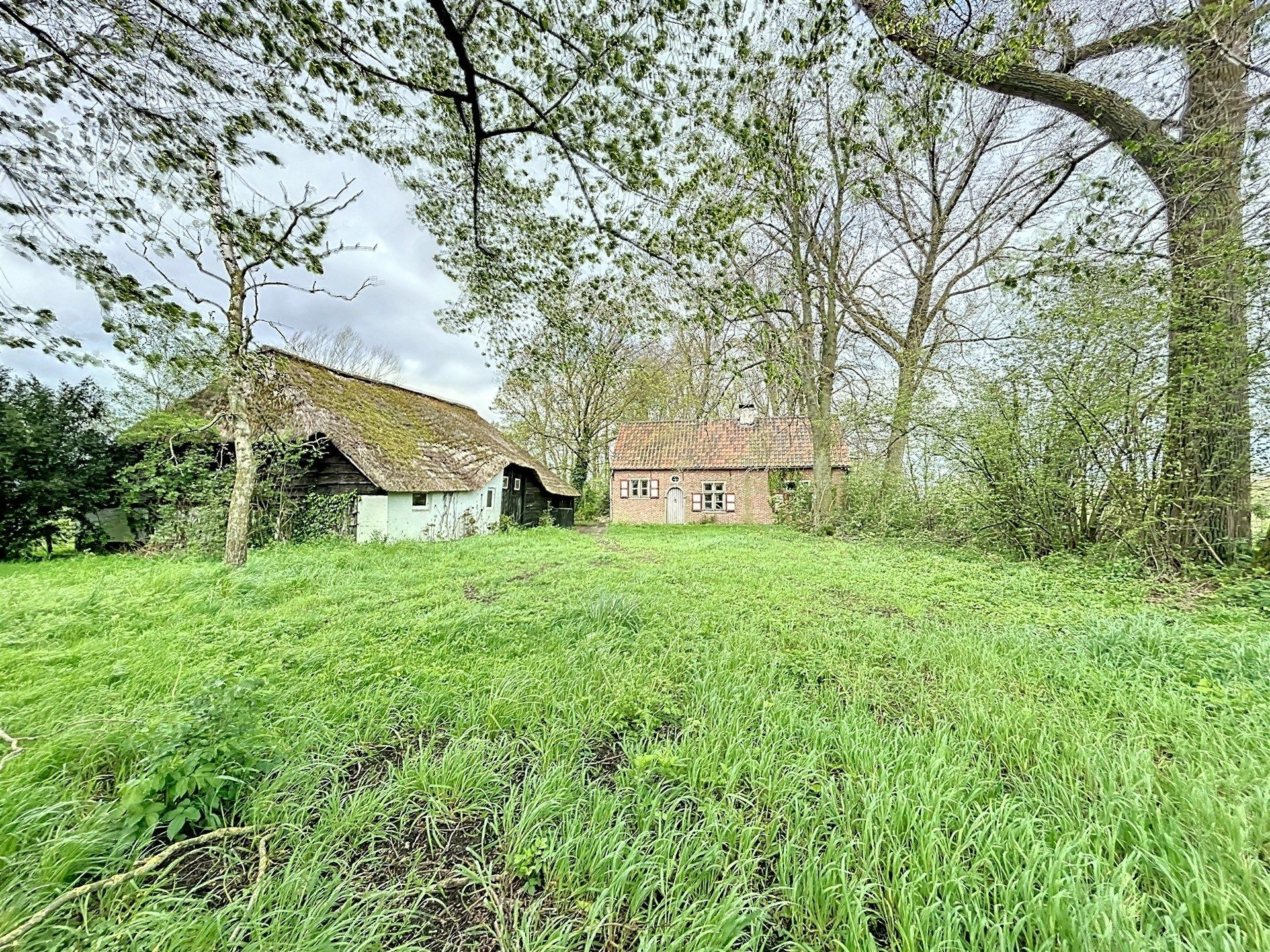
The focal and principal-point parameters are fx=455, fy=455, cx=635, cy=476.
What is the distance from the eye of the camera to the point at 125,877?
4.94 ft

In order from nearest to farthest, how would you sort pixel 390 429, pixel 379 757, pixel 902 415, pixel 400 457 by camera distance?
pixel 379 757 < pixel 902 415 < pixel 400 457 < pixel 390 429

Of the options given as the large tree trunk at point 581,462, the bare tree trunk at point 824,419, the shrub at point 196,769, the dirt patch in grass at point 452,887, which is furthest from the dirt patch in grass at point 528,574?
the large tree trunk at point 581,462

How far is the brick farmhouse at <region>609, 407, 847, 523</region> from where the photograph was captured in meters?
21.3

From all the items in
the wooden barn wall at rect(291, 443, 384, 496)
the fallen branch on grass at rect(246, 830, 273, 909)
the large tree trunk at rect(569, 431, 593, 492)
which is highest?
the large tree trunk at rect(569, 431, 593, 492)

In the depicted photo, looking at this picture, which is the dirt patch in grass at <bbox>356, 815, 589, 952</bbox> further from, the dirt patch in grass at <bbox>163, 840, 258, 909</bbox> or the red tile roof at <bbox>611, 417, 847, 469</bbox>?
the red tile roof at <bbox>611, 417, 847, 469</bbox>

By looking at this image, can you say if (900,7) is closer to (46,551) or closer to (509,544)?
(509,544)

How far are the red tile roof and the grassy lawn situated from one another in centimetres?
1708

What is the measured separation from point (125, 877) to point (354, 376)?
16862 mm

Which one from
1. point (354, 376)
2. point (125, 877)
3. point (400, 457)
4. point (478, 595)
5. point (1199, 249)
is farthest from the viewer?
point (354, 376)

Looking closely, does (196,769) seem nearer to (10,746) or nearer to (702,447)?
(10,746)

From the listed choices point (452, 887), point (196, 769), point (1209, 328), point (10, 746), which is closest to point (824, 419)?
point (1209, 328)

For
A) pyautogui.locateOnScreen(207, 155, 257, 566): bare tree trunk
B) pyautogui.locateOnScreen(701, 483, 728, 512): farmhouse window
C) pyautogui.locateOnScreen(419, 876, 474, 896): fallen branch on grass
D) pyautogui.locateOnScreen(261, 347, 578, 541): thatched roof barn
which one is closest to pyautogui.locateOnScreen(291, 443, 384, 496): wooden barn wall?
pyautogui.locateOnScreen(261, 347, 578, 541): thatched roof barn

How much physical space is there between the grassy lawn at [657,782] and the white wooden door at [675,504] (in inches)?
716

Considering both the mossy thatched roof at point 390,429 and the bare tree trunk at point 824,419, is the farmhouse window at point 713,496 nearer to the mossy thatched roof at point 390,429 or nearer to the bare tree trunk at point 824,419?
the bare tree trunk at point 824,419
